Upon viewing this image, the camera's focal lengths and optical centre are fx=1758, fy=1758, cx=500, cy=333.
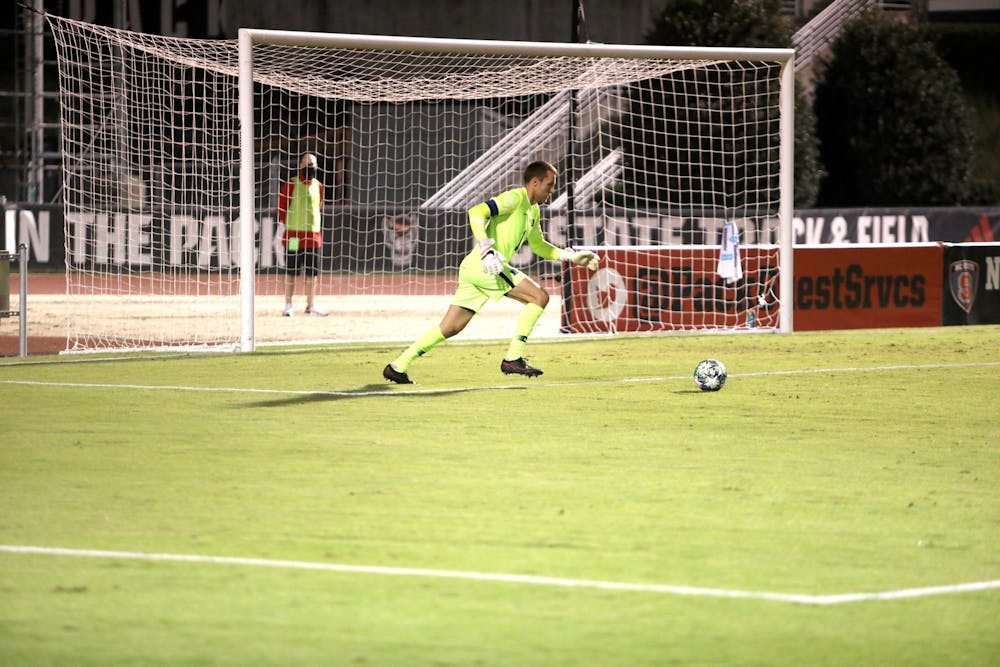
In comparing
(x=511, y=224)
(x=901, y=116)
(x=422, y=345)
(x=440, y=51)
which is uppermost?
(x=901, y=116)

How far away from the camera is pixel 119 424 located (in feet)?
35.8

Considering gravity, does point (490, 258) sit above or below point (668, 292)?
above

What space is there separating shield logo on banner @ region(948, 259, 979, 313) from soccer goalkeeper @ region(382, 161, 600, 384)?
862 centimetres

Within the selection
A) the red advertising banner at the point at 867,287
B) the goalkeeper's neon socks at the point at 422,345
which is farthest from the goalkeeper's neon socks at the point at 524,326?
the red advertising banner at the point at 867,287

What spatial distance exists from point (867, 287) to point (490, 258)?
8872 millimetres

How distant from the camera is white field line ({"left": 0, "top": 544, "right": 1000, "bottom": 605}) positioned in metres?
5.96

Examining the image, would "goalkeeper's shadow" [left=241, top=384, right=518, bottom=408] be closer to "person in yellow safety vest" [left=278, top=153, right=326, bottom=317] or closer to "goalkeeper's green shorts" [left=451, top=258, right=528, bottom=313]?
"goalkeeper's green shorts" [left=451, top=258, right=528, bottom=313]

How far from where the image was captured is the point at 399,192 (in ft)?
113

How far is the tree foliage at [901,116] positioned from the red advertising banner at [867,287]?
1477 cm

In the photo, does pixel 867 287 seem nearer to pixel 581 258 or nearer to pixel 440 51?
pixel 440 51

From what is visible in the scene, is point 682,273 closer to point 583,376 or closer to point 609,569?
point 583,376

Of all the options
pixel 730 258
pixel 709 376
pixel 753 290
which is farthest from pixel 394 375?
pixel 753 290

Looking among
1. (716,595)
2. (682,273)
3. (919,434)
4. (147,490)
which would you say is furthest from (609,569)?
(682,273)

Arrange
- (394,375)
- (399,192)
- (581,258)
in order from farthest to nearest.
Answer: (399,192), (581,258), (394,375)
